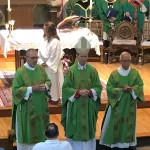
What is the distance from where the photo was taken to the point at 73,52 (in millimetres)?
9750

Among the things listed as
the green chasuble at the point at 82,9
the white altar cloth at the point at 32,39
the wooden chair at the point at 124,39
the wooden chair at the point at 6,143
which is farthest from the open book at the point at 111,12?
the wooden chair at the point at 6,143

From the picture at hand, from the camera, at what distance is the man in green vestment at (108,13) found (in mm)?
12156

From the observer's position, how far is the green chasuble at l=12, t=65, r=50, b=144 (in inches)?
240

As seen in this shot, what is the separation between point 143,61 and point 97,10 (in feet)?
6.21

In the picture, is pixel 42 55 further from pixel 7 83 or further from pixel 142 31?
pixel 142 31

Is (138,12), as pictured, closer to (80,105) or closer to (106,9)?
(106,9)

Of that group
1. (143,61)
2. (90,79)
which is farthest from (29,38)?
(143,61)

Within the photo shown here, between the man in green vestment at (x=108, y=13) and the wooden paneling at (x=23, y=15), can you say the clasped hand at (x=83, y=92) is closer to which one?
the man in green vestment at (x=108, y=13)

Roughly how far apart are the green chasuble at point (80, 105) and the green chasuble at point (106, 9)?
5980mm

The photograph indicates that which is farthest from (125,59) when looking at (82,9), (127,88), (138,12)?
(138,12)

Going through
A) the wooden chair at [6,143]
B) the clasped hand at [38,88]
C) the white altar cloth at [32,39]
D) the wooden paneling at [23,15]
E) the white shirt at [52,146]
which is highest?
the wooden paneling at [23,15]

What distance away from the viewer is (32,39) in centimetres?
894

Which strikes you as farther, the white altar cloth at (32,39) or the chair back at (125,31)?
the chair back at (125,31)

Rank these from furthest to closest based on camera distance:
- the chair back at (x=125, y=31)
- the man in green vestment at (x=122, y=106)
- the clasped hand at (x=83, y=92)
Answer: the chair back at (x=125, y=31)
the man in green vestment at (x=122, y=106)
the clasped hand at (x=83, y=92)
